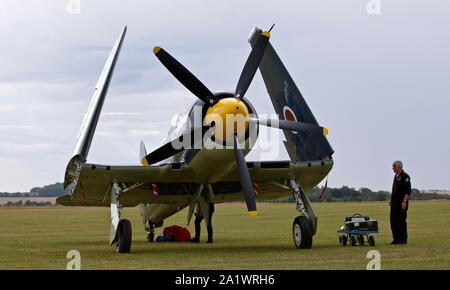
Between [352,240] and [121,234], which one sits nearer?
[121,234]

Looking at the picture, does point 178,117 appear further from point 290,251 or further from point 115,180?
point 290,251

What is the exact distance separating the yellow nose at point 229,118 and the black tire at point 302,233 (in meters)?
3.03

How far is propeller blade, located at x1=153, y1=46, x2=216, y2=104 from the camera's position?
1795cm

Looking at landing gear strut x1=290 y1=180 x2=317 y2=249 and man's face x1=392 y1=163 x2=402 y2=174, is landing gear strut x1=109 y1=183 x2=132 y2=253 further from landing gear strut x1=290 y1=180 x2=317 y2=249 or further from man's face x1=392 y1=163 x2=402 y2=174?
man's face x1=392 y1=163 x2=402 y2=174

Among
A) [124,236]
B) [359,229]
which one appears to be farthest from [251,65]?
[124,236]

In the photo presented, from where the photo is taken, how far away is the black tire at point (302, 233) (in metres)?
18.9

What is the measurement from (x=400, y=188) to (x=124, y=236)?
689cm

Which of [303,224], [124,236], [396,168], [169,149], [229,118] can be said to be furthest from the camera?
[396,168]

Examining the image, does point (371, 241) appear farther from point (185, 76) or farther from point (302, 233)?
point (185, 76)

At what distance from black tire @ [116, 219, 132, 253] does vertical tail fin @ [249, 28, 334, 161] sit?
5571 mm

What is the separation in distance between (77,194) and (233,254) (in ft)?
17.4

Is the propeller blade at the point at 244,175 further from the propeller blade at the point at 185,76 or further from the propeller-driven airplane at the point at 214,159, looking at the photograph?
the propeller blade at the point at 185,76

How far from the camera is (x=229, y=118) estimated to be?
57.1 ft

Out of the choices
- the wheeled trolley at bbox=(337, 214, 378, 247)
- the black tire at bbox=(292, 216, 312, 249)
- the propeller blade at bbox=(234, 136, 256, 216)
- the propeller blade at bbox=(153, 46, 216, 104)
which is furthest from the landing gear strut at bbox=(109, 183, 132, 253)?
the wheeled trolley at bbox=(337, 214, 378, 247)
